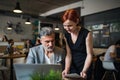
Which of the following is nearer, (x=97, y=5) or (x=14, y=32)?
(x=97, y=5)

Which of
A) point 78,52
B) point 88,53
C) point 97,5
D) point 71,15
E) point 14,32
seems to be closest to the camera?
point 71,15

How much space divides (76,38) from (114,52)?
107 inches

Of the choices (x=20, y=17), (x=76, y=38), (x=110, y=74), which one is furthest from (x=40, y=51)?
(x=20, y=17)

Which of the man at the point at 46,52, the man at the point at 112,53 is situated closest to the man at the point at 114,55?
the man at the point at 112,53

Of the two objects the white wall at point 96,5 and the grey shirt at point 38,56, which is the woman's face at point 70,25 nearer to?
the grey shirt at point 38,56

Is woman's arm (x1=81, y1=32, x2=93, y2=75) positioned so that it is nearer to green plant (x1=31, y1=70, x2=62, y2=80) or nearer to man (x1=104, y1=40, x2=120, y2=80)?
green plant (x1=31, y1=70, x2=62, y2=80)

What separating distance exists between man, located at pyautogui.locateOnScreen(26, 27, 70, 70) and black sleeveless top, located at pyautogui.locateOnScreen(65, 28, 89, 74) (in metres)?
0.46

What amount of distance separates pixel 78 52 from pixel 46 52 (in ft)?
1.94

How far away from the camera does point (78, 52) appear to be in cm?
224

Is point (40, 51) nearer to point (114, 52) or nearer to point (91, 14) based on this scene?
point (114, 52)

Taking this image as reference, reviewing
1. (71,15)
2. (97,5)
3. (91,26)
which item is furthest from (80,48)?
(91,26)

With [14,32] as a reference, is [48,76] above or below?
below

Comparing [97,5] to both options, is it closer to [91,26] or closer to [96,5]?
[96,5]

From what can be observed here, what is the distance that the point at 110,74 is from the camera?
5.61 metres
